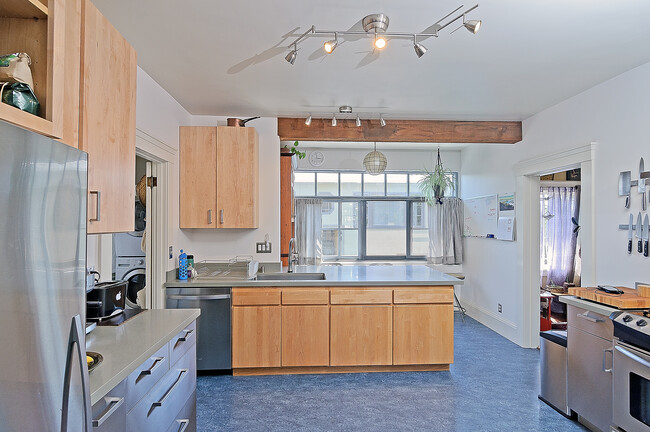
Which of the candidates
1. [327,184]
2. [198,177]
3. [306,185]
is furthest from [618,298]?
[306,185]

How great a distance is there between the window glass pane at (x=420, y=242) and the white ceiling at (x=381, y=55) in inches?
113

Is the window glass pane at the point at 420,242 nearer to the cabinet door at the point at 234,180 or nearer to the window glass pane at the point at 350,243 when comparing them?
the window glass pane at the point at 350,243

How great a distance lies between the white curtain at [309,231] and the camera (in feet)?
20.1

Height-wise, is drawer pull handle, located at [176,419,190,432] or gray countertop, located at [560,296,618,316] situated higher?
gray countertop, located at [560,296,618,316]

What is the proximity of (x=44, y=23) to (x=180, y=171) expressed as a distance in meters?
2.50

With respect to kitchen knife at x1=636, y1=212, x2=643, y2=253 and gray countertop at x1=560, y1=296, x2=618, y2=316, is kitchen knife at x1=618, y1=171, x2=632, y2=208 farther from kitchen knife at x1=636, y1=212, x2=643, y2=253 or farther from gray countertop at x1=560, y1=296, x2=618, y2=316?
gray countertop at x1=560, y1=296, x2=618, y2=316

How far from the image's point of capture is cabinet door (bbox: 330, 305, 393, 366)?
349 centimetres

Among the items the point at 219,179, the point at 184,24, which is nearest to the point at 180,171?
the point at 219,179

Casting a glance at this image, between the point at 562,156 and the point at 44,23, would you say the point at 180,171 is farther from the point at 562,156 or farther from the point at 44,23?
the point at 562,156

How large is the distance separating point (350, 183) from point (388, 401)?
12.8 ft

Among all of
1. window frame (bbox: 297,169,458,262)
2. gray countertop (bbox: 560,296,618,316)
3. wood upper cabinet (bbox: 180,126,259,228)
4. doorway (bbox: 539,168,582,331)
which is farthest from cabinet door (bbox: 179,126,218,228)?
doorway (bbox: 539,168,582,331)

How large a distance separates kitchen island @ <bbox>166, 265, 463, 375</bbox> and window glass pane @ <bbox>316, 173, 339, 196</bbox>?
294cm

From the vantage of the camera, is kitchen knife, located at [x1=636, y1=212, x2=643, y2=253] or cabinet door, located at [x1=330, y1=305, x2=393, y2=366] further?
cabinet door, located at [x1=330, y1=305, x2=393, y2=366]

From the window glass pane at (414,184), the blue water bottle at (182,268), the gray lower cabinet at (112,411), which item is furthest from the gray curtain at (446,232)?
the gray lower cabinet at (112,411)
